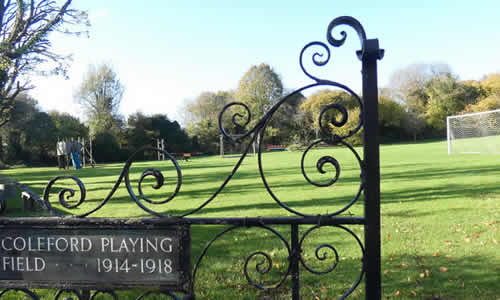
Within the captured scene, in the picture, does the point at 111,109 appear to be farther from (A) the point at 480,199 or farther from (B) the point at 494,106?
(B) the point at 494,106

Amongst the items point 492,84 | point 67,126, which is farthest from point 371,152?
point 492,84

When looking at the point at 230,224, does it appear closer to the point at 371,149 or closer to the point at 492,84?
the point at 371,149

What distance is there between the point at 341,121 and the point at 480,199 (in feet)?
20.4

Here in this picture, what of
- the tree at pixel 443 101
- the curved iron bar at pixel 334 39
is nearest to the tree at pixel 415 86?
the tree at pixel 443 101

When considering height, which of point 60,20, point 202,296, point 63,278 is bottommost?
point 202,296

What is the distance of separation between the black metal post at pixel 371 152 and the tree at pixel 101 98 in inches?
1466

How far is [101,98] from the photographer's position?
121 ft

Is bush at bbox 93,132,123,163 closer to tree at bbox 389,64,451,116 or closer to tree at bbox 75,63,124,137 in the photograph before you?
tree at bbox 75,63,124,137

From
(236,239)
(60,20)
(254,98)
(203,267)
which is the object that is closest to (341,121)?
(203,267)

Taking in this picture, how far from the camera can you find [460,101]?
154 feet

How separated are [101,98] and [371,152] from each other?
4006cm

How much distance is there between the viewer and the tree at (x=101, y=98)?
118 ft

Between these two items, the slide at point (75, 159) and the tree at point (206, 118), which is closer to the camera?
the slide at point (75, 159)

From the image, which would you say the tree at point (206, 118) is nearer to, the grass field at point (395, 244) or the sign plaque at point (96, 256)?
the grass field at point (395, 244)
